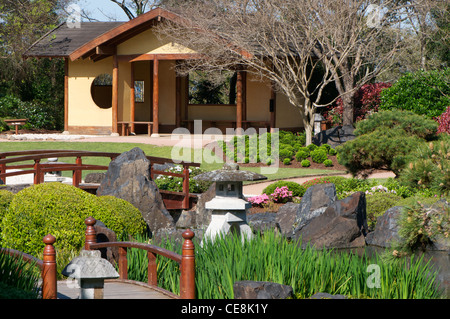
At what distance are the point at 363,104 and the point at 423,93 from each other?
364 centimetres

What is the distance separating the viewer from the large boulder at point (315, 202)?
13367 mm

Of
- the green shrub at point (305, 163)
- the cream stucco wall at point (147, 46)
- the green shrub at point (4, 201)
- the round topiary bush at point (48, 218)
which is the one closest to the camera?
the round topiary bush at point (48, 218)

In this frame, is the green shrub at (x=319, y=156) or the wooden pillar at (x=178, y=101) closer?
the green shrub at (x=319, y=156)

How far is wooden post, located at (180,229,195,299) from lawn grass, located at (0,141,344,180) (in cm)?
1234

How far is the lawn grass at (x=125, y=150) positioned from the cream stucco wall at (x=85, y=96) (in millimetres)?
4193

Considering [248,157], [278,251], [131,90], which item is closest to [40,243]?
[278,251]

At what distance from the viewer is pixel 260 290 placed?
6.46m

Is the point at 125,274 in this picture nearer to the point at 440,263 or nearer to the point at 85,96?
the point at 440,263

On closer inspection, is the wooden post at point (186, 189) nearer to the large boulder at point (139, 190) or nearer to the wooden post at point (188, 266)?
the large boulder at point (139, 190)

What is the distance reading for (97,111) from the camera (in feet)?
92.7

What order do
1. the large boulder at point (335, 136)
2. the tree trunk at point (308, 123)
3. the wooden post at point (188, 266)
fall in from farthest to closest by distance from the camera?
the large boulder at point (335, 136) → the tree trunk at point (308, 123) → the wooden post at point (188, 266)

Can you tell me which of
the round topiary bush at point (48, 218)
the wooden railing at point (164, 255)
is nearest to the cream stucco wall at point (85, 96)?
the round topiary bush at point (48, 218)

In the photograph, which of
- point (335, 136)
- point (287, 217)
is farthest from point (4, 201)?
point (335, 136)

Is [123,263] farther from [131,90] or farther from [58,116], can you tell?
[58,116]
